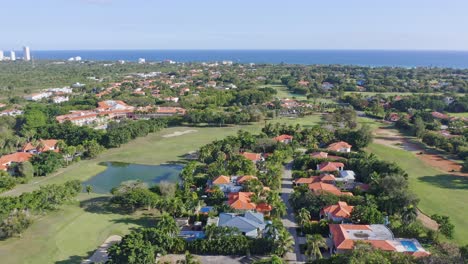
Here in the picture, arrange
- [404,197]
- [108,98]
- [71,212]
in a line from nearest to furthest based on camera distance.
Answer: [404,197] < [71,212] < [108,98]

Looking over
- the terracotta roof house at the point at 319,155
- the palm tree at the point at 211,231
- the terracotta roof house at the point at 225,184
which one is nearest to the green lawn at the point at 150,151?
the terracotta roof house at the point at 225,184

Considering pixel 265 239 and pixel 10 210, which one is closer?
pixel 265 239

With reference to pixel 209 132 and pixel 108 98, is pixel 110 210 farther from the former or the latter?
pixel 108 98

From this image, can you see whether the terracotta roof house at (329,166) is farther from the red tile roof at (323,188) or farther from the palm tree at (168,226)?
the palm tree at (168,226)

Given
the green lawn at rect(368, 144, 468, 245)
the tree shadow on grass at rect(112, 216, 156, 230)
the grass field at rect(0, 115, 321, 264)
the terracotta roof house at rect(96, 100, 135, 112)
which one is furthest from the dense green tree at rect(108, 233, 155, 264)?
the terracotta roof house at rect(96, 100, 135, 112)

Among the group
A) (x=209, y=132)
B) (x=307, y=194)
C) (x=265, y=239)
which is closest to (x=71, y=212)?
(x=265, y=239)

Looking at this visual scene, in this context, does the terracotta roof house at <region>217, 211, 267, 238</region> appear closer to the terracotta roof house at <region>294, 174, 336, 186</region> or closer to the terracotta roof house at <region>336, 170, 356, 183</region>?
the terracotta roof house at <region>294, 174, 336, 186</region>
